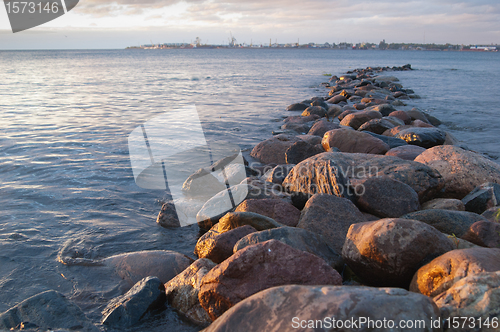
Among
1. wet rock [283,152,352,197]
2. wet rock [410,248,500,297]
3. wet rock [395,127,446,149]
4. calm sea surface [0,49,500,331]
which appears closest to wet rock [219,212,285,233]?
calm sea surface [0,49,500,331]

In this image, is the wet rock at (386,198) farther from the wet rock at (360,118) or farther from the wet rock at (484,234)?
the wet rock at (360,118)

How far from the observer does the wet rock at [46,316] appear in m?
2.65

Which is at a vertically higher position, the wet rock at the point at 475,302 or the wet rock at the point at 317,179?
the wet rock at the point at 475,302

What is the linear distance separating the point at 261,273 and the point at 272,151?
4.69 meters

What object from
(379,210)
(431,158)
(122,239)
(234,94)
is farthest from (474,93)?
(122,239)

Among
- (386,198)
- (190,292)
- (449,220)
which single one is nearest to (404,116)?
(386,198)

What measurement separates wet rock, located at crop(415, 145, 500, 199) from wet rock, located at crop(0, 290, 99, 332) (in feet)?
15.7

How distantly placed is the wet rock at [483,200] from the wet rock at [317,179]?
1.55 metres

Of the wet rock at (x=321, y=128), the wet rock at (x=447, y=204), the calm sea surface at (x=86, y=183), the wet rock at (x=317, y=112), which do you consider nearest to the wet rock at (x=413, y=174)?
the wet rock at (x=447, y=204)

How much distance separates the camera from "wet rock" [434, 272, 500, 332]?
1884 millimetres

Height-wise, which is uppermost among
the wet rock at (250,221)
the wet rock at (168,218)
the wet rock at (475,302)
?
the wet rock at (475,302)

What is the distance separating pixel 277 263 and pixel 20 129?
10.3m

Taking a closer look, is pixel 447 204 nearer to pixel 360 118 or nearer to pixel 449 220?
pixel 449 220

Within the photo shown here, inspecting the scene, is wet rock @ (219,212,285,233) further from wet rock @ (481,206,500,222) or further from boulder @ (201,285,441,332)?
wet rock @ (481,206,500,222)
